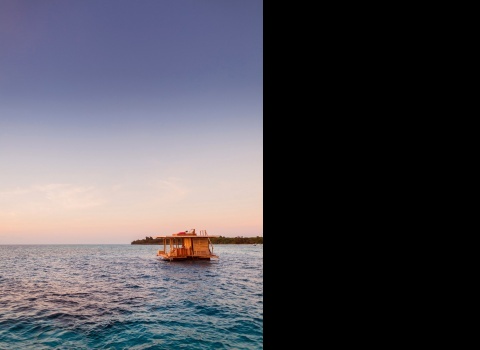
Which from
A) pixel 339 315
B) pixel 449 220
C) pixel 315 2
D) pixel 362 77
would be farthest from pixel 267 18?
pixel 339 315

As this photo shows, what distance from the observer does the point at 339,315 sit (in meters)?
1.03

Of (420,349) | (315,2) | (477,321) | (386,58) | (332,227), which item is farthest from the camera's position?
(315,2)

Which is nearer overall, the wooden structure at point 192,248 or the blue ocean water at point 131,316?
the blue ocean water at point 131,316

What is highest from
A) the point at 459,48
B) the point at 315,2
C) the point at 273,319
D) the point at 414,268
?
the point at 315,2

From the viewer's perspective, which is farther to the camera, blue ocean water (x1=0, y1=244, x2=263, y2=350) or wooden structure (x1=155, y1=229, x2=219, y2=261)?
wooden structure (x1=155, y1=229, x2=219, y2=261)

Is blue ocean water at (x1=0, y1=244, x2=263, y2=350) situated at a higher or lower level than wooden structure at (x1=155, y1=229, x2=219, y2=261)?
lower

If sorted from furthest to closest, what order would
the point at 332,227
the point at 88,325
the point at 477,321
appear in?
1. the point at 88,325
2. the point at 332,227
3. the point at 477,321

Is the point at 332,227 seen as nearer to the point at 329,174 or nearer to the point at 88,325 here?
the point at 329,174

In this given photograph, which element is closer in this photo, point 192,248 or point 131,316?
point 131,316

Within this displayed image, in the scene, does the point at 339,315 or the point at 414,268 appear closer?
the point at 414,268

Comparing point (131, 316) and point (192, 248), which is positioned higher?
point (192, 248)

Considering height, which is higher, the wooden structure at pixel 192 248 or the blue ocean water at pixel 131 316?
the wooden structure at pixel 192 248

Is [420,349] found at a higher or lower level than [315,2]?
lower

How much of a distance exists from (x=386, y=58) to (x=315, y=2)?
546mm
